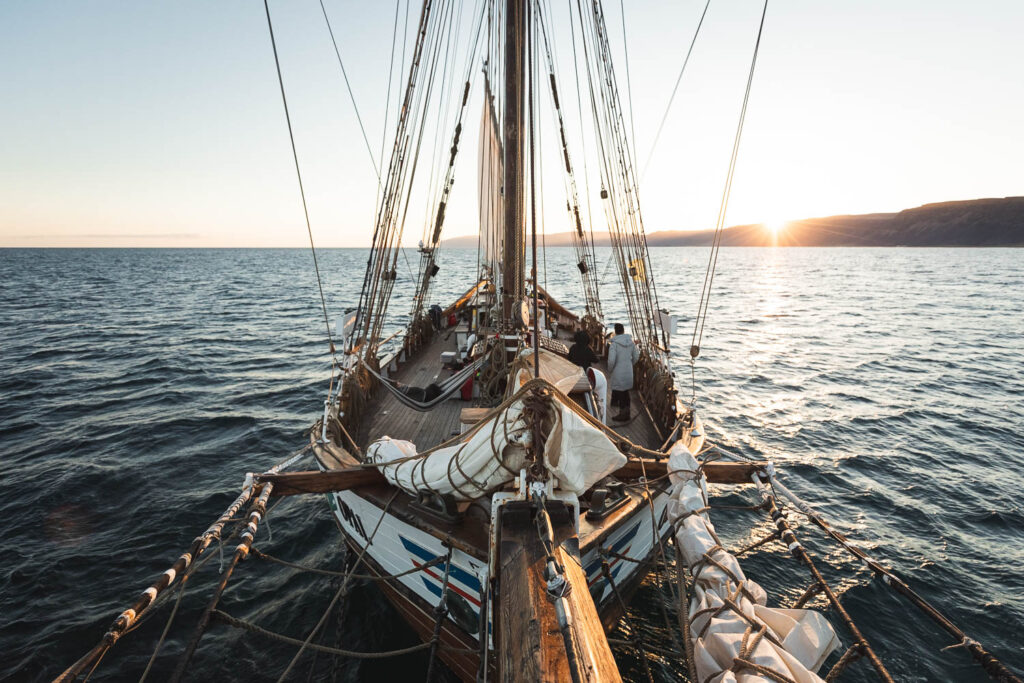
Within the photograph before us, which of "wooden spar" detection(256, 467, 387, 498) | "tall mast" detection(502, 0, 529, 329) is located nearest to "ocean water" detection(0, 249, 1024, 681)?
"wooden spar" detection(256, 467, 387, 498)

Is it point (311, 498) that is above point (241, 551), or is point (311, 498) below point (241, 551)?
below

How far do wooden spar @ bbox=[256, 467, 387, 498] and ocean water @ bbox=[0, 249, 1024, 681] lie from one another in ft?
9.22

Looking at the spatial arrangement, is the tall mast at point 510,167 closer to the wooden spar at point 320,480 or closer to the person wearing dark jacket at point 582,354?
the person wearing dark jacket at point 582,354

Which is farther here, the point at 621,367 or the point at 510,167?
the point at 621,367

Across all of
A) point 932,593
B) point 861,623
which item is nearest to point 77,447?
point 861,623

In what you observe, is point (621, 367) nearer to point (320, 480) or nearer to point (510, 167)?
point (510, 167)

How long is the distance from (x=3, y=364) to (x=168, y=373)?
6902 millimetres

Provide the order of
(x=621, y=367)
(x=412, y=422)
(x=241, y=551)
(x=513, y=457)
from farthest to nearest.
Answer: (x=412, y=422) < (x=621, y=367) < (x=513, y=457) < (x=241, y=551)

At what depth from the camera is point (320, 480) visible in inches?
173

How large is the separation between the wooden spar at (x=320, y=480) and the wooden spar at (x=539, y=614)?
2.23 metres

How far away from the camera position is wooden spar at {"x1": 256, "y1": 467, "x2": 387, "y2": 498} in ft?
13.7

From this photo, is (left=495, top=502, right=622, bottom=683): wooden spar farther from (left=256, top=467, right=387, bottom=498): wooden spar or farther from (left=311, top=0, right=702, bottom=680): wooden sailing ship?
(left=256, top=467, right=387, bottom=498): wooden spar

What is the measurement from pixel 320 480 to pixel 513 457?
223cm

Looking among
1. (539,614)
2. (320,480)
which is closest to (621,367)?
(320,480)
